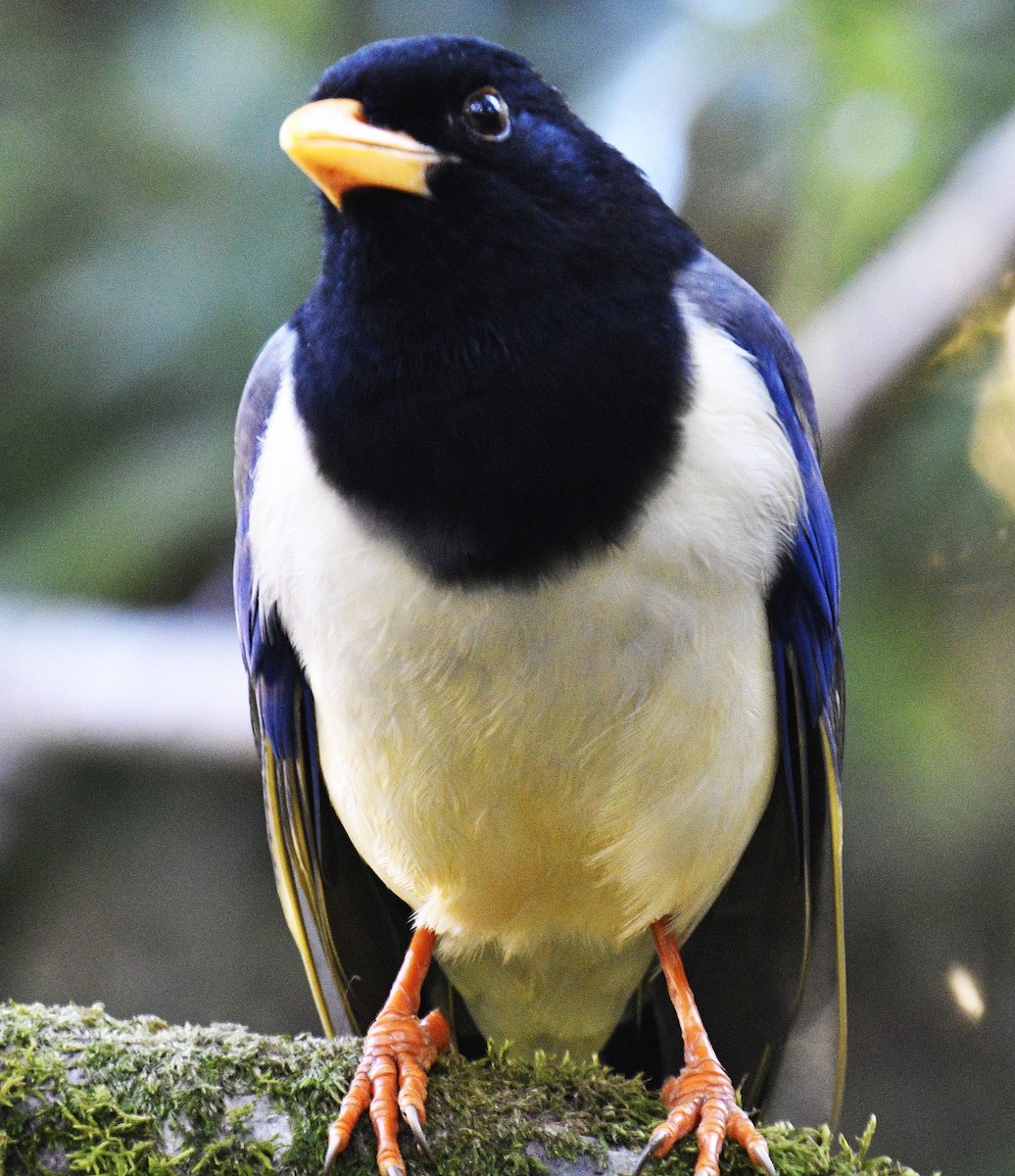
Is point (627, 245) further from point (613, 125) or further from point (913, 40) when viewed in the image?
point (913, 40)

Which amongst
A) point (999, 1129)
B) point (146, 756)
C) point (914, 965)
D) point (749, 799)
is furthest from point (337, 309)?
point (999, 1129)

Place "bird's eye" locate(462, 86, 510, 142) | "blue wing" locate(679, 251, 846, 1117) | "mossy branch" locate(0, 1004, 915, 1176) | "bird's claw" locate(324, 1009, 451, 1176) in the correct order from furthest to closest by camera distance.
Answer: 1. "blue wing" locate(679, 251, 846, 1117)
2. "bird's eye" locate(462, 86, 510, 142)
3. "bird's claw" locate(324, 1009, 451, 1176)
4. "mossy branch" locate(0, 1004, 915, 1176)

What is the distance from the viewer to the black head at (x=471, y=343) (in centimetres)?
179

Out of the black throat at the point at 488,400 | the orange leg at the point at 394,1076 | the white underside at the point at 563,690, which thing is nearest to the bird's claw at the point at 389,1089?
the orange leg at the point at 394,1076

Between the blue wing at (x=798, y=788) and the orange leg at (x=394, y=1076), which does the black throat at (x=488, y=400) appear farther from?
the orange leg at (x=394, y=1076)

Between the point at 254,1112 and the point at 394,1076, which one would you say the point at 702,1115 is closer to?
the point at 394,1076

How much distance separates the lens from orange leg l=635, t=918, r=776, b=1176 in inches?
69.8

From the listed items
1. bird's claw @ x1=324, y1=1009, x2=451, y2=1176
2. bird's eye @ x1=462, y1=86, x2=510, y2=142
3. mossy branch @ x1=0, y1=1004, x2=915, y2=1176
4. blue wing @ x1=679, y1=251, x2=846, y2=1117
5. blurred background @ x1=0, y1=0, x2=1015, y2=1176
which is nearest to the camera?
mossy branch @ x1=0, y1=1004, x2=915, y2=1176

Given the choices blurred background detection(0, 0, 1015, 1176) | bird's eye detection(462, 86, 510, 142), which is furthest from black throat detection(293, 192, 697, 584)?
blurred background detection(0, 0, 1015, 1176)

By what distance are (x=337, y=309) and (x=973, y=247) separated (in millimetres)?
2104

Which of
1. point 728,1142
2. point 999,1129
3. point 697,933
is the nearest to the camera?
point 728,1142

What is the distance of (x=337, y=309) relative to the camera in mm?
1890

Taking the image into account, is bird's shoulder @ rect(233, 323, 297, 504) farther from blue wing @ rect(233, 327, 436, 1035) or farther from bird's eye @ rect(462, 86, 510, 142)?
bird's eye @ rect(462, 86, 510, 142)

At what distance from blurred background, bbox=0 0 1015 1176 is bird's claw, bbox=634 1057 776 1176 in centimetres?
145
